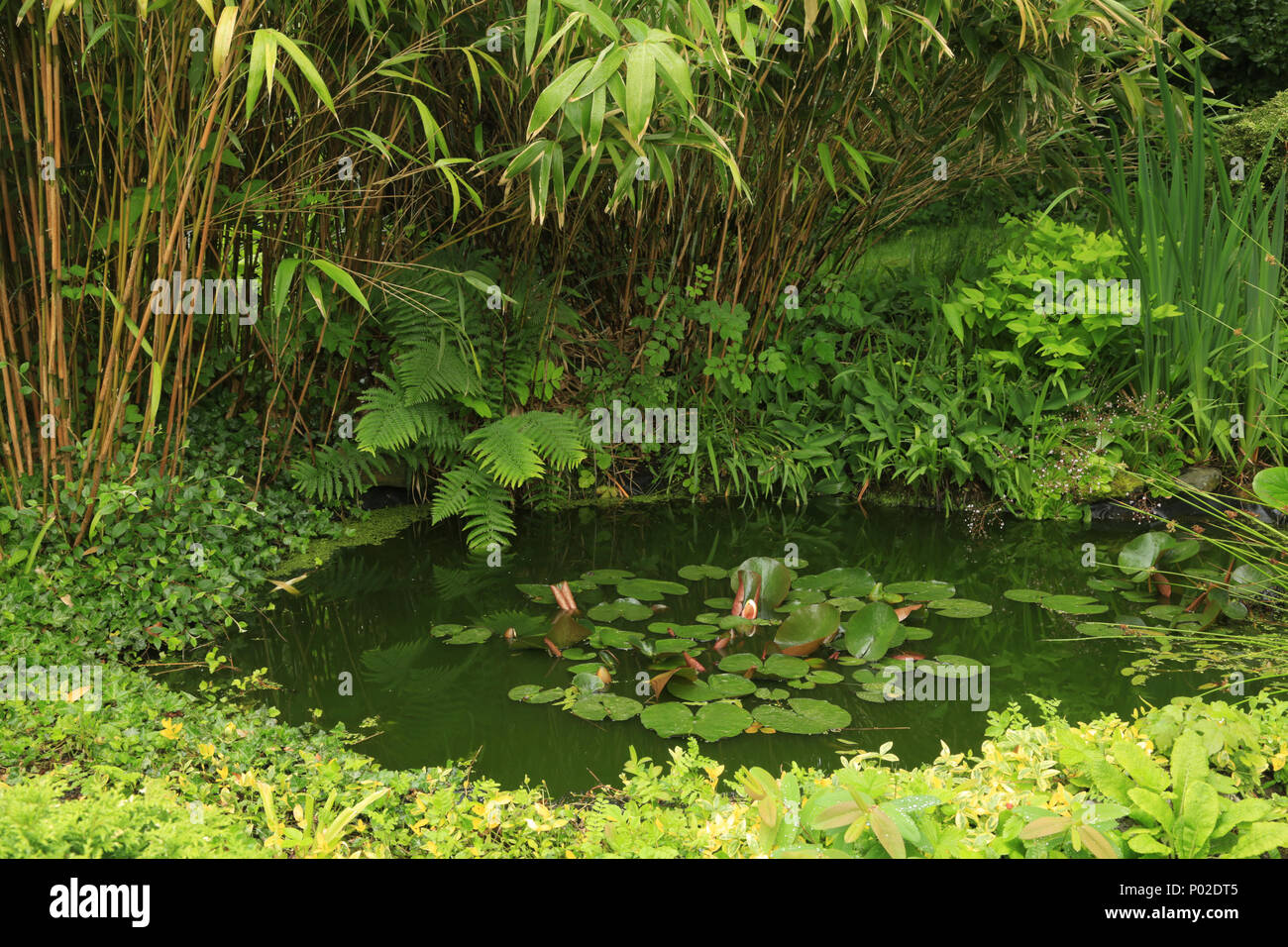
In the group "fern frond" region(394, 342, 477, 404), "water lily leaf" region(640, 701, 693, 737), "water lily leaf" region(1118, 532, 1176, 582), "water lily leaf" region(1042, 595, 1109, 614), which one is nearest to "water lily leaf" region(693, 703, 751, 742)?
"water lily leaf" region(640, 701, 693, 737)

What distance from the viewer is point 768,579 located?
3.44 m

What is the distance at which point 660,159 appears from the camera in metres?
2.78

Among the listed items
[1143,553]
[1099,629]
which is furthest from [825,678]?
[1143,553]

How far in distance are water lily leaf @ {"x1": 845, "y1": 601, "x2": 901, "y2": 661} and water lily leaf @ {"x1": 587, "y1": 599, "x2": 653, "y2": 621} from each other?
2.03 ft

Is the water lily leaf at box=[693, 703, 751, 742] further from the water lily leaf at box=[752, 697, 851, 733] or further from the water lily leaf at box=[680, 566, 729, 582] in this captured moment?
the water lily leaf at box=[680, 566, 729, 582]

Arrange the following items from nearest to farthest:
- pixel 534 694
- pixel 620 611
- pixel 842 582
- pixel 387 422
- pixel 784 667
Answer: pixel 534 694 → pixel 784 667 → pixel 620 611 → pixel 842 582 → pixel 387 422

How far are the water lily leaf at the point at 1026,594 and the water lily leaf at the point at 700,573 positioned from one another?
900mm

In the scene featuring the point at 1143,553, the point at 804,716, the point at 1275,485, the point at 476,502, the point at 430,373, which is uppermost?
the point at 430,373

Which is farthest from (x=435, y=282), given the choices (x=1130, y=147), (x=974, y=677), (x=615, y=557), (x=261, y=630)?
(x=1130, y=147)

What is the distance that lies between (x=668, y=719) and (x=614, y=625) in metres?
0.66

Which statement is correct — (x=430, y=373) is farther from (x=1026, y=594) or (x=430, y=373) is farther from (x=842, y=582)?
(x=1026, y=594)

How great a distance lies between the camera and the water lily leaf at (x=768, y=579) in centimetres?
343
